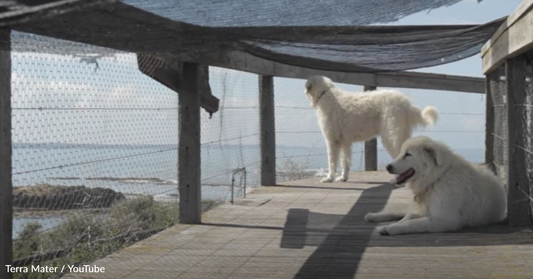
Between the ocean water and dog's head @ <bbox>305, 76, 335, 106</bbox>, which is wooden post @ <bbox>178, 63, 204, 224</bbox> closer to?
the ocean water

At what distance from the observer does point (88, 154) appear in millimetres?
5758

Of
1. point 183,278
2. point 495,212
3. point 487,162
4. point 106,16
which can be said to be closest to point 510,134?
point 495,212

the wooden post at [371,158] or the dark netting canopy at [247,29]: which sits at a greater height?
the dark netting canopy at [247,29]

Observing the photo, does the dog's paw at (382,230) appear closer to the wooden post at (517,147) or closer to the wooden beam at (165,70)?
the wooden post at (517,147)

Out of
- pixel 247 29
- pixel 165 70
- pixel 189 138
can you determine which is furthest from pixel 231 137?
pixel 247 29

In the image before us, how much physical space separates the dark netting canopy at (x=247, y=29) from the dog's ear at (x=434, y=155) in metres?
0.89

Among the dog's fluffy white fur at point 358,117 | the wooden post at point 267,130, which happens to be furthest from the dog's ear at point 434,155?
the wooden post at point 267,130

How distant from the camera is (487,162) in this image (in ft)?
27.8

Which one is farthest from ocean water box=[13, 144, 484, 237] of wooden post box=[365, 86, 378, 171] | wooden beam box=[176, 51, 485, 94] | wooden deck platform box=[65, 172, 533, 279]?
wooden post box=[365, 86, 378, 171]

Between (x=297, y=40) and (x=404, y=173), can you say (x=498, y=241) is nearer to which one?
(x=404, y=173)

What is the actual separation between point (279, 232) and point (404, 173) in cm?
121

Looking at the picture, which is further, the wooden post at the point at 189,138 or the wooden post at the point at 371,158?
the wooden post at the point at 371,158

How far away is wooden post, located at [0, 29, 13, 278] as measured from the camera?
373 centimetres

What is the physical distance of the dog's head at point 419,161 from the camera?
598 cm
